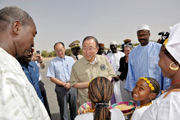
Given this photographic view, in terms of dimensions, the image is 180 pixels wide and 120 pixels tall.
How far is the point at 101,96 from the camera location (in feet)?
5.07

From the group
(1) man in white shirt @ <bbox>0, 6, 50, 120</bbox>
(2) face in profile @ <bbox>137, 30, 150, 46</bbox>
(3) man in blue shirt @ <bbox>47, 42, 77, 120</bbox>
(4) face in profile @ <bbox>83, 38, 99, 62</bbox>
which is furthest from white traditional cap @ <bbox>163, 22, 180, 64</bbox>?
(3) man in blue shirt @ <bbox>47, 42, 77, 120</bbox>

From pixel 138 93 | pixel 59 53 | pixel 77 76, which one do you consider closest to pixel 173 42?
pixel 138 93

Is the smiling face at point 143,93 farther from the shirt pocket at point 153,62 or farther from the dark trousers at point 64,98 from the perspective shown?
the dark trousers at point 64,98

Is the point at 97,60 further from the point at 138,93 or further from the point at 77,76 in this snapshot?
the point at 138,93

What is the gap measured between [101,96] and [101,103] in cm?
8

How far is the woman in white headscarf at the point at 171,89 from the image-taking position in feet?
3.37

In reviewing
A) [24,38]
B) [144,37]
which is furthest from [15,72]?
[144,37]

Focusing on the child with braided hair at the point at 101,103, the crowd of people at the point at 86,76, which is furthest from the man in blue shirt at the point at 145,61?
the child with braided hair at the point at 101,103

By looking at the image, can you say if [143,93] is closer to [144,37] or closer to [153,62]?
[153,62]

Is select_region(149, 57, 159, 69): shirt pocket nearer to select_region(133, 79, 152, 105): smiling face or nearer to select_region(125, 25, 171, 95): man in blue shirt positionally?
select_region(125, 25, 171, 95): man in blue shirt

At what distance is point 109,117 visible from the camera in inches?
59.2

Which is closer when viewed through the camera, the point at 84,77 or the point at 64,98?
the point at 84,77

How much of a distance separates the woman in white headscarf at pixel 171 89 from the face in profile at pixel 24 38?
1078mm

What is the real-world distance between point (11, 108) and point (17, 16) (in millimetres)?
655
